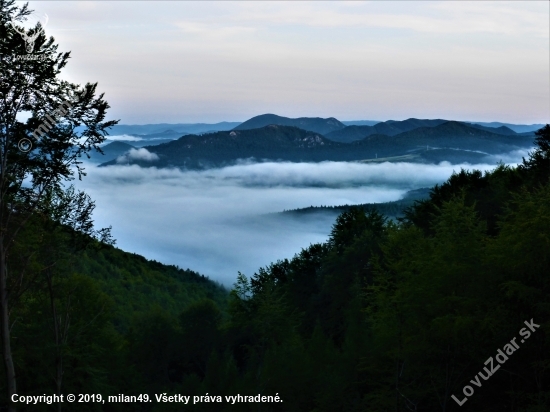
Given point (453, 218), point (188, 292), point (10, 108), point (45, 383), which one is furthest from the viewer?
point (188, 292)

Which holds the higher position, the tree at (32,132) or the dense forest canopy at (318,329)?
the tree at (32,132)

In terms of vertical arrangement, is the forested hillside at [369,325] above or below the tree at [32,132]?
below

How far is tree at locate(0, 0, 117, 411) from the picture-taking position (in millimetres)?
15453

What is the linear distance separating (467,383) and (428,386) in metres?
1.66

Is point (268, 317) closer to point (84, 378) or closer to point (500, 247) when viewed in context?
point (84, 378)

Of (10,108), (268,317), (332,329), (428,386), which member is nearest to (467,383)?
(428,386)

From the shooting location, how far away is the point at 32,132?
54.1 feet

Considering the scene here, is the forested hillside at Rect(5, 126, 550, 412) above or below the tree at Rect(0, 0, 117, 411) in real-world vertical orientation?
below

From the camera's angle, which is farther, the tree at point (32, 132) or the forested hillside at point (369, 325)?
the forested hillside at point (369, 325)

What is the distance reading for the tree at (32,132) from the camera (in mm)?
15453

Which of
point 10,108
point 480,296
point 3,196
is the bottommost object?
point 480,296

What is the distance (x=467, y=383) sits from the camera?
19.7 metres

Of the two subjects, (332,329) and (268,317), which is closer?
(268,317)

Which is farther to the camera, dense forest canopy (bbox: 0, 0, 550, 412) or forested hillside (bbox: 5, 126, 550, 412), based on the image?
forested hillside (bbox: 5, 126, 550, 412)
